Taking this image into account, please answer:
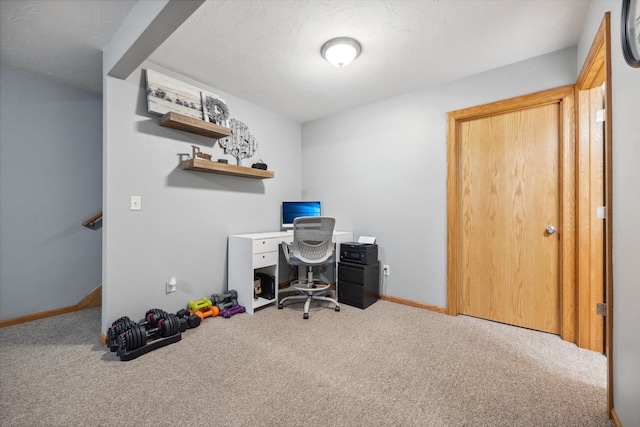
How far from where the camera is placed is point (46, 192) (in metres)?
2.74

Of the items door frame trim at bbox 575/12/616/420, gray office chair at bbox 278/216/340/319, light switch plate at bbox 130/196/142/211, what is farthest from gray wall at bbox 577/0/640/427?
light switch plate at bbox 130/196/142/211

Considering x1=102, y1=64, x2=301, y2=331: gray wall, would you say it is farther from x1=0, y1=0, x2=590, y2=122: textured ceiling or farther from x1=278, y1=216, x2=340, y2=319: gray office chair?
x1=278, y1=216, x2=340, y2=319: gray office chair

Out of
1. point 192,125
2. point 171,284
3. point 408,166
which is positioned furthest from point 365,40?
point 171,284

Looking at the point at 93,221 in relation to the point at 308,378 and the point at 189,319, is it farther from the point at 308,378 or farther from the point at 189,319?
the point at 308,378

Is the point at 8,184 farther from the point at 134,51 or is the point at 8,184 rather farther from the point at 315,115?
the point at 315,115

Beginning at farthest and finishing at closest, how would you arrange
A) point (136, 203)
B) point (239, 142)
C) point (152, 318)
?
1. point (239, 142)
2. point (136, 203)
3. point (152, 318)

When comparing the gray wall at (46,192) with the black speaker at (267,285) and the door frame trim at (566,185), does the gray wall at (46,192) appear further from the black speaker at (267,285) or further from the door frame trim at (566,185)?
the door frame trim at (566,185)

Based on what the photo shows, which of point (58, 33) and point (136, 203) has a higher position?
point (58, 33)

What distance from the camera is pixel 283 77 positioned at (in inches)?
108

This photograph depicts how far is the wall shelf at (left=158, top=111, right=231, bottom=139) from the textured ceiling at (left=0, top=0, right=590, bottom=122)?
20.2 inches

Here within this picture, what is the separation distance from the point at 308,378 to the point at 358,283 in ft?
4.65

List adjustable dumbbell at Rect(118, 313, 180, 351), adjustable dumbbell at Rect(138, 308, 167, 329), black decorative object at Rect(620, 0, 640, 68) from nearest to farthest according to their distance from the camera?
black decorative object at Rect(620, 0, 640, 68), adjustable dumbbell at Rect(118, 313, 180, 351), adjustable dumbbell at Rect(138, 308, 167, 329)

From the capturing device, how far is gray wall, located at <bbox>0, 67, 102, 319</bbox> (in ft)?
8.29

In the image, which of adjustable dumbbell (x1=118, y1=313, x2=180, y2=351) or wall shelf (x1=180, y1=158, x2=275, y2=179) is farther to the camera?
wall shelf (x1=180, y1=158, x2=275, y2=179)
